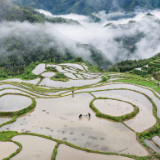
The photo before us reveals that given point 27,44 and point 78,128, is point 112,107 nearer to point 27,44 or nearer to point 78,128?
point 78,128

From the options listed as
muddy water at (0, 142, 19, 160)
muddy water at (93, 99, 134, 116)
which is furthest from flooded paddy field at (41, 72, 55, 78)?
muddy water at (0, 142, 19, 160)

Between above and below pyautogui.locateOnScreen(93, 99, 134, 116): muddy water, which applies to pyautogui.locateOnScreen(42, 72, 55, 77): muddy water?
above

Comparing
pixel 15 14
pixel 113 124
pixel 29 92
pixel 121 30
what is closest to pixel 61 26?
pixel 15 14

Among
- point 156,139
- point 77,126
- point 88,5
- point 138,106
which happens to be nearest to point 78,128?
point 77,126

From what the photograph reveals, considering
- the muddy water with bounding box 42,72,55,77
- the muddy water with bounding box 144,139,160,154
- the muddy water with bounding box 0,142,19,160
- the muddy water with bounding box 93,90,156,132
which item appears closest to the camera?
the muddy water with bounding box 0,142,19,160

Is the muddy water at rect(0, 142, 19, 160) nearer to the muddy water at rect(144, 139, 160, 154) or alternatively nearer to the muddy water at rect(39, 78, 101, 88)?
the muddy water at rect(144, 139, 160, 154)

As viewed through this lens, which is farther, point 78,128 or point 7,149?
point 78,128

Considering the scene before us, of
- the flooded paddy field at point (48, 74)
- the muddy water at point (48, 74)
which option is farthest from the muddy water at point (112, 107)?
the muddy water at point (48, 74)
